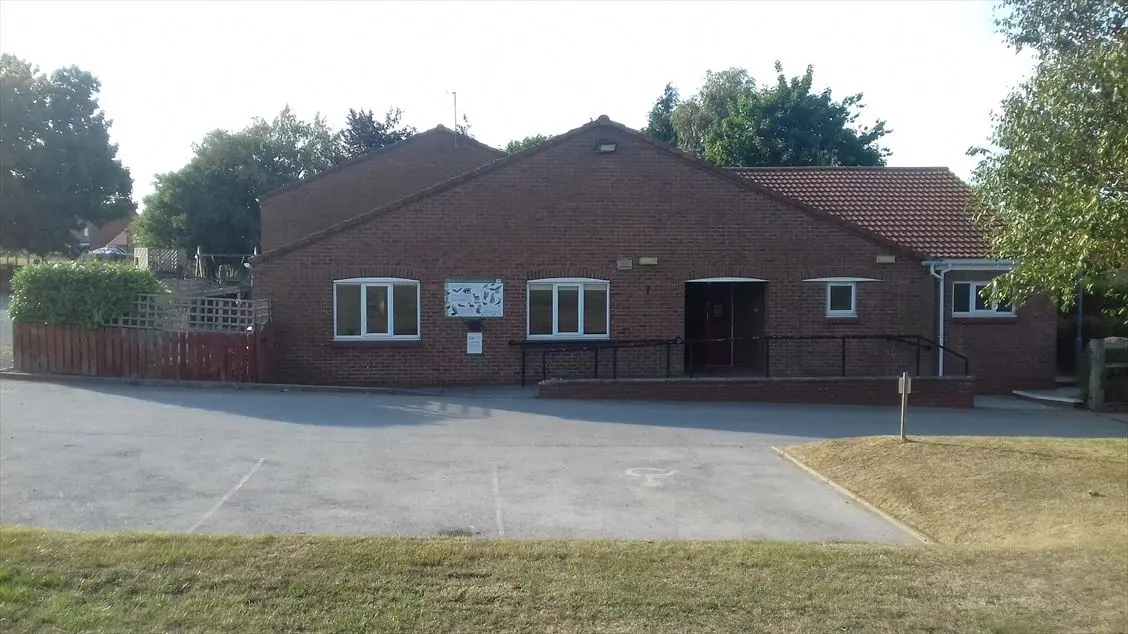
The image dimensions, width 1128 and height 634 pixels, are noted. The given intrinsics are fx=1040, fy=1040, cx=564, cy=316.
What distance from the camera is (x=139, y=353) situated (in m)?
18.8

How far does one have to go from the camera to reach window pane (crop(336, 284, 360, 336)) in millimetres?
20078

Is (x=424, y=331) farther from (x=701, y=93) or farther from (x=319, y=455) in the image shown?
(x=701, y=93)

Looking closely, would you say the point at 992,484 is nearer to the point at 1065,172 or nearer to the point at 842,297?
the point at 1065,172

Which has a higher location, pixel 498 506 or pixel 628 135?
pixel 628 135

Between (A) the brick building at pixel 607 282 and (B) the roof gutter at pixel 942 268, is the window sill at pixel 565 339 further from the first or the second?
(B) the roof gutter at pixel 942 268

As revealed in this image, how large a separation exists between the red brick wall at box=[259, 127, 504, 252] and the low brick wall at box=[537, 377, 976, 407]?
42.2 feet

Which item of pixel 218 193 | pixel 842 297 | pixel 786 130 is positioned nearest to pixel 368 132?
pixel 218 193

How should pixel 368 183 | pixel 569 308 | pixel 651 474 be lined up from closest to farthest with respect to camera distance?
1. pixel 651 474
2. pixel 569 308
3. pixel 368 183

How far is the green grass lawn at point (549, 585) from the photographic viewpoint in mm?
5797

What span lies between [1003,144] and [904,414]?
3337 millimetres

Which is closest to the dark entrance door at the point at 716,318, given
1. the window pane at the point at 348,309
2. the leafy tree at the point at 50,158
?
the window pane at the point at 348,309

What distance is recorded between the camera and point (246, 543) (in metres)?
7.07

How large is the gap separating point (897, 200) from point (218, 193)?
36.3 meters

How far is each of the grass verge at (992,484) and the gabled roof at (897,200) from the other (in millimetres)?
9354
